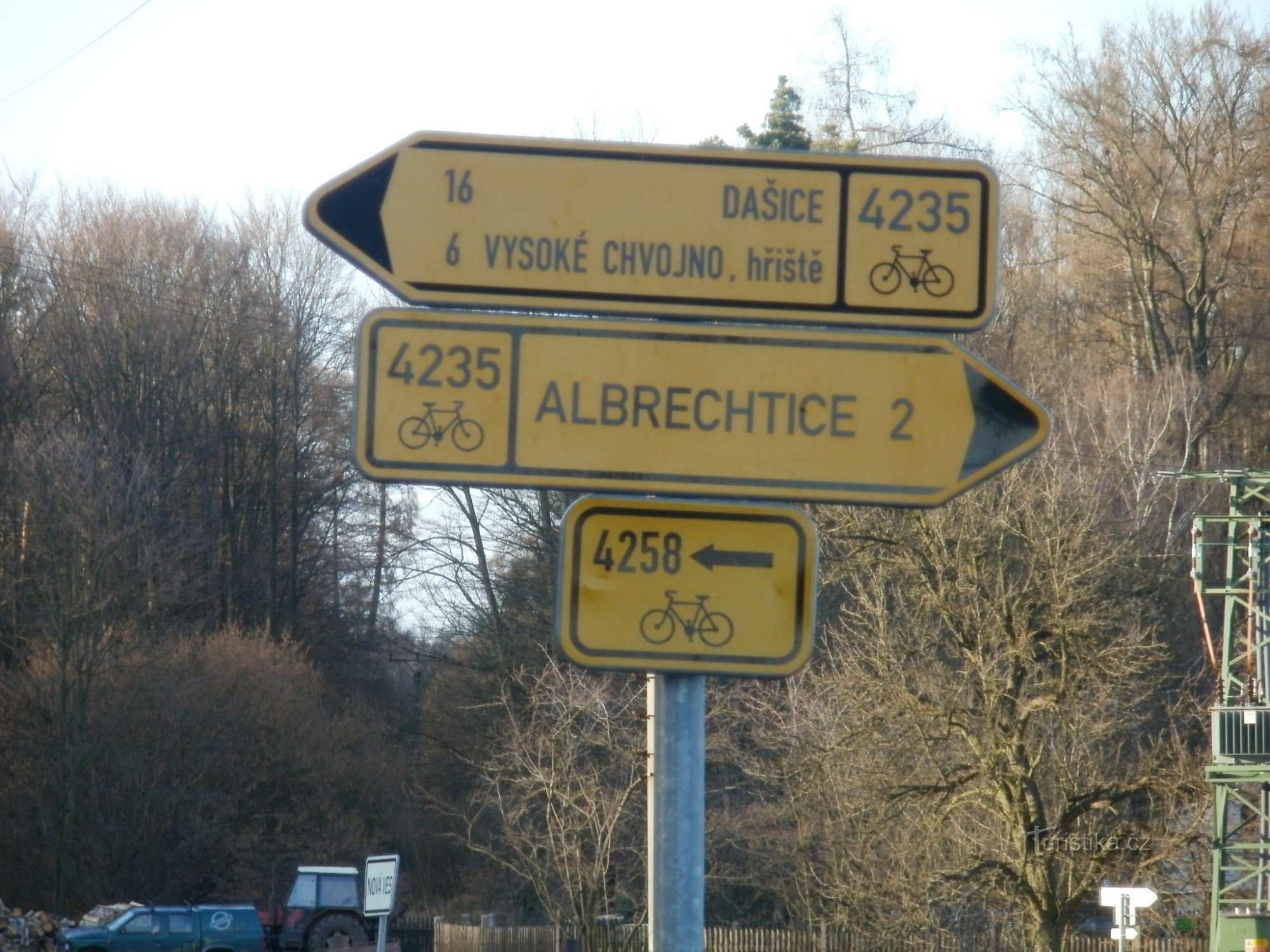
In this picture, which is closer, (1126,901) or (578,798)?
(1126,901)

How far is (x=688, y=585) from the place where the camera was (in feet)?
8.68

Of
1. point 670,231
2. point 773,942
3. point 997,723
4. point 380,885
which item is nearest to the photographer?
point 670,231

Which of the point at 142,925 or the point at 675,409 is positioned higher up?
the point at 675,409

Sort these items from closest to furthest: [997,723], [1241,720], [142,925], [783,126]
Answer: [1241,720]
[997,723]
[142,925]
[783,126]

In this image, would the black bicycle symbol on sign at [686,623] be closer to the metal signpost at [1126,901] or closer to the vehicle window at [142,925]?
the metal signpost at [1126,901]

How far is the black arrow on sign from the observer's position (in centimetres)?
266

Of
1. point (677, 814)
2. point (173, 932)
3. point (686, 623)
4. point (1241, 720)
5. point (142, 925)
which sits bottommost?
point (173, 932)

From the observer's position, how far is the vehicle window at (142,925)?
24.6 m

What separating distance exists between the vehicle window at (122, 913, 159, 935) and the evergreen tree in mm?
21756

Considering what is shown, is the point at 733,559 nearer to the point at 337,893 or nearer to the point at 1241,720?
the point at 1241,720

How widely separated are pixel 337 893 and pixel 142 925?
404cm

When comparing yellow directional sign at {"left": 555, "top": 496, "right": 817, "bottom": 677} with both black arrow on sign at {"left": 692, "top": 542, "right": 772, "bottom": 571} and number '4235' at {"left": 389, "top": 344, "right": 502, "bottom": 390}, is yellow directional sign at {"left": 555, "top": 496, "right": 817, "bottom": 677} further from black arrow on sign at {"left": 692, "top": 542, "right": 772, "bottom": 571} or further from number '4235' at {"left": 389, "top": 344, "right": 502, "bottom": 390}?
number '4235' at {"left": 389, "top": 344, "right": 502, "bottom": 390}

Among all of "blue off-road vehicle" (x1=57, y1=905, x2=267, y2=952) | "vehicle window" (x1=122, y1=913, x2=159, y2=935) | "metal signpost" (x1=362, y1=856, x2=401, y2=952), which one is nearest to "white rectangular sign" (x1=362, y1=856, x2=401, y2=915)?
"metal signpost" (x1=362, y1=856, x2=401, y2=952)

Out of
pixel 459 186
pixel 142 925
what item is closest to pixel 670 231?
pixel 459 186
